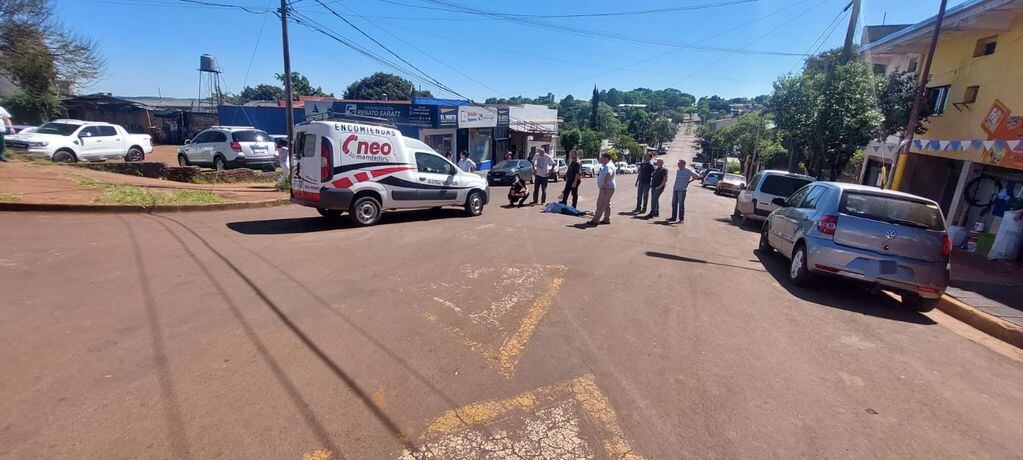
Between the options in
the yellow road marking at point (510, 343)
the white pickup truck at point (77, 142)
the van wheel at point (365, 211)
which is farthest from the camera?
the white pickup truck at point (77, 142)

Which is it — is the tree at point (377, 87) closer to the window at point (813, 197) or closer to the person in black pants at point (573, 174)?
the person in black pants at point (573, 174)

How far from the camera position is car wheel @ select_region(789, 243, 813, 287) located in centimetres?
634

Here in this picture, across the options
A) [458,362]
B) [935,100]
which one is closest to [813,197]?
[458,362]

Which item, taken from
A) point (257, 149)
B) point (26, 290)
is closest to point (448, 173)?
point (26, 290)

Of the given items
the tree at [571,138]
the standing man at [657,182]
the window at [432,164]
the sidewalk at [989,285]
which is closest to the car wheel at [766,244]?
the sidewalk at [989,285]

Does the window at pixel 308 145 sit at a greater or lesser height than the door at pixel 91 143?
greater

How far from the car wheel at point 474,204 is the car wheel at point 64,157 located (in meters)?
14.7

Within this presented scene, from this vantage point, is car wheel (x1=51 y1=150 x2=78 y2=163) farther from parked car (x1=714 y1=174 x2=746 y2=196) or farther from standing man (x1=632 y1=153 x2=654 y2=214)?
parked car (x1=714 y1=174 x2=746 y2=196)

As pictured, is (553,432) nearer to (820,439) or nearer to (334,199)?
(820,439)

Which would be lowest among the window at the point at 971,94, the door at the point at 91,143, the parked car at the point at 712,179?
the parked car at the point at 712,179

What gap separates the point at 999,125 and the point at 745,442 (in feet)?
49.1

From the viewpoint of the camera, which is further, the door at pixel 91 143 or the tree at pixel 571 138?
the tree at pixel 571 138

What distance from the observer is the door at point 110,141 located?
16.9 metres

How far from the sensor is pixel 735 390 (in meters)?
3.49
